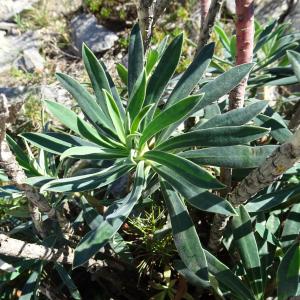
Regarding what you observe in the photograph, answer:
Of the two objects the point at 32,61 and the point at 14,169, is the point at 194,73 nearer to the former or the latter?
the point at 14,169

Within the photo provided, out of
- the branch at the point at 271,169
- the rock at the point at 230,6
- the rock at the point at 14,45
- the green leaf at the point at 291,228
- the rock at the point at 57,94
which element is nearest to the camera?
the branch at the point at 271,169

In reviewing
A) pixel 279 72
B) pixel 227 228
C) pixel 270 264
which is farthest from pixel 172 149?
pixel 279 72

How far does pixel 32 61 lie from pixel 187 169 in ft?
11.0

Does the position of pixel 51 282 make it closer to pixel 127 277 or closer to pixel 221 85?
pixel 127 277

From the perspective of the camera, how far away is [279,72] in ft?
7.00

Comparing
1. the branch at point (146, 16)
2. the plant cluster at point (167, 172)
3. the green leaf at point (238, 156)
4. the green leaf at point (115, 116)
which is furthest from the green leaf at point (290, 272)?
the branch at point (146, 16)

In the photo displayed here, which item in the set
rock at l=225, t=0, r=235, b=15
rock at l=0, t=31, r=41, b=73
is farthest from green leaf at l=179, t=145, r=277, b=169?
rock at l=0, t=31, r=41, b=73

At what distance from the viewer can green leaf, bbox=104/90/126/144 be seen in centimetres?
134

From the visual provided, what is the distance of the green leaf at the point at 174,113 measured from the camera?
123 centimetres

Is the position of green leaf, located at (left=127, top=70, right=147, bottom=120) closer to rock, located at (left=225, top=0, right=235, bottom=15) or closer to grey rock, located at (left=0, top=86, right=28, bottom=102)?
grey rock, located at (left=0, top=86, right=28, bottom=102)

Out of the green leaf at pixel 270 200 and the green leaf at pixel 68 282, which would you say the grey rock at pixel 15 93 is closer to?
the green leaf at pixel 68 282

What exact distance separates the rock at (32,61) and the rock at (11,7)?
0.73 meters

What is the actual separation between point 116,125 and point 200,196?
38cm

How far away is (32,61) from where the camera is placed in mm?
4176
